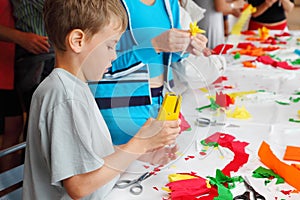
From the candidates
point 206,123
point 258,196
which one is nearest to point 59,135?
point 258,196

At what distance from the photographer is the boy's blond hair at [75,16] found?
0.70m

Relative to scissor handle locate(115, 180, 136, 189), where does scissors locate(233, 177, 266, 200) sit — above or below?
above

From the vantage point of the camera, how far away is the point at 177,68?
134 cm

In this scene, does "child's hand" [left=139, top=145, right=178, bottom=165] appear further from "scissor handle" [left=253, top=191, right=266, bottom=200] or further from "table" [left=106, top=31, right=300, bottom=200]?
"scissor handle" [left=253, top=191, right=266, bottom=200]

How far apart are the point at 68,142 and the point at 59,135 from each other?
2 cm

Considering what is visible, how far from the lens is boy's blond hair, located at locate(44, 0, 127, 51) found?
70 centimetres

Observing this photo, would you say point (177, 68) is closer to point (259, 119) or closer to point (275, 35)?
point (259, 119)

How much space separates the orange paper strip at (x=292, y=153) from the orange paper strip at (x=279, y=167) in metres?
0.04

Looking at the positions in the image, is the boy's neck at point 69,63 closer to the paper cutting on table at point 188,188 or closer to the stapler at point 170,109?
the stapler at point 170,109

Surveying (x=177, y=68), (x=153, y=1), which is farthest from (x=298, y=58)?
(x=153, y=1)

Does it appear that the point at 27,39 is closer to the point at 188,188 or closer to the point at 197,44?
the point at 197,44

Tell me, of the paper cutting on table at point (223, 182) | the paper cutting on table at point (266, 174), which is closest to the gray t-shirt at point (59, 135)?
the paper cutting on table at point (223, 182)

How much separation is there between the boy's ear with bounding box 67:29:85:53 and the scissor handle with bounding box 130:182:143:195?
29cm

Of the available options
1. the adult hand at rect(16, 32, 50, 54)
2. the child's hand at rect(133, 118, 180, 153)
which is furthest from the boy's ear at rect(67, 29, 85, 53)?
the adult hand at rect(16, 32, 50, 54)
